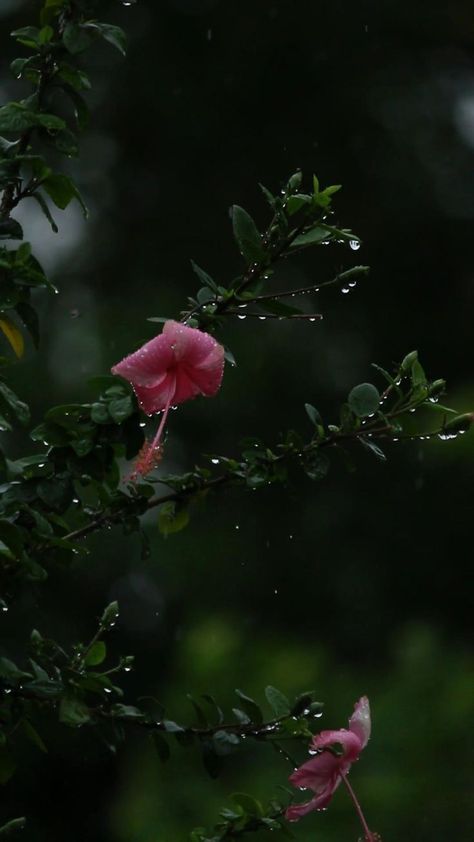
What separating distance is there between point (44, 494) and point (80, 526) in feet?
0.48

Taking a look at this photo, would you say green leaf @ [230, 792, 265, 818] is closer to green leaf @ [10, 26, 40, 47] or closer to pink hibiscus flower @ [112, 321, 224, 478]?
pink hibiscus flower @ [112, 321, 224, 478]

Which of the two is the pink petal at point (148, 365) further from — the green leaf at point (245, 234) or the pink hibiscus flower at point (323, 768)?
the pink hibiscus flower at point (323, 768)

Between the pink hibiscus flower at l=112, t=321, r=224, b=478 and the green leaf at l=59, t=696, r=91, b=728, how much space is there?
0.16 metres

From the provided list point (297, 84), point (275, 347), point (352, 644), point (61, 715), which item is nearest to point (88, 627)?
point (352, 644)

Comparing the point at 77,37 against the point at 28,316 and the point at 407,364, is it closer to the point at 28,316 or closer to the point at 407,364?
the point at 28,316

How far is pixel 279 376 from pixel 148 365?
6.77 feet

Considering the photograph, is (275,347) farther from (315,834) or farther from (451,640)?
(315,834)

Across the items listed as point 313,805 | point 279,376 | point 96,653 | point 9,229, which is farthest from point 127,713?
point 279,376

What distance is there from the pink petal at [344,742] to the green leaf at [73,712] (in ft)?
0.58

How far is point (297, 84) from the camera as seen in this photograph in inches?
147

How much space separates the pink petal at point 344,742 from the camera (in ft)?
3.69

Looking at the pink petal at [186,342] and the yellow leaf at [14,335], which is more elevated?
the pink petal at [186,342]

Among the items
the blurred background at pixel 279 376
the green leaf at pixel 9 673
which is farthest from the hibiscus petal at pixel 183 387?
the blurred background at pixel 279 376

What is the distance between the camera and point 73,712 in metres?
1.02
